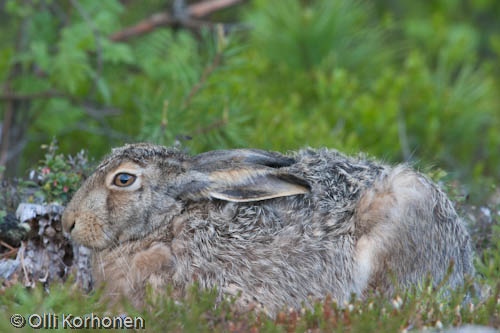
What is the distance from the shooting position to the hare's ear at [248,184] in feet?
13.6

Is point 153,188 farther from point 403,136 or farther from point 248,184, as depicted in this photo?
point 403,136

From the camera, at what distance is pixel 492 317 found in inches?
133

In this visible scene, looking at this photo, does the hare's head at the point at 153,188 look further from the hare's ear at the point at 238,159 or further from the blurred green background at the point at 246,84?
the blurred green background at the point at 246,84

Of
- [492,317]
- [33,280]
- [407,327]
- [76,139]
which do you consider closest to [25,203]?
[33,280]

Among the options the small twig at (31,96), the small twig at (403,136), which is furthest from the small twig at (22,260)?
the small twig at (403,136)

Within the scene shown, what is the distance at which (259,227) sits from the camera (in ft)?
13.9

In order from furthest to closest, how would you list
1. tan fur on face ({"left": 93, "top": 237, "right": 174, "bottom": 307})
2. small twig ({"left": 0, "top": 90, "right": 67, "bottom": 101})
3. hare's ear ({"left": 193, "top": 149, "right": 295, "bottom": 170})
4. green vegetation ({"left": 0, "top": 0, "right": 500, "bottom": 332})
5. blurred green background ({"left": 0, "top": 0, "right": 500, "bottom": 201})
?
1. small twig ({"left": 0, "top": 90, "right": 67, "bottom": 101})
2. blurred green background ({"left": 0, "top": 0, "right": 500, "bottom": 201})
3. green vegetation ({"left": 0, "top": 0, "right": 500, "bottom": 332})
4. hare's ear ({"left": 193, "top": 149, "right": 295, "bottom": 170})
5. tan fur on face ({"left": 93, "top": 237, "right": 174, "bottom": 307})

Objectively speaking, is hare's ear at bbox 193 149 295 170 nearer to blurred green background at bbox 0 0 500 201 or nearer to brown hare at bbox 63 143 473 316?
brown hare at bbox 63 143 473 316

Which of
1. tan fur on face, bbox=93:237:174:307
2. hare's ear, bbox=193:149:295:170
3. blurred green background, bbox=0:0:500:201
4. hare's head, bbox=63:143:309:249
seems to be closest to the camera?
tan fur on face, bbox=93:237:174:307

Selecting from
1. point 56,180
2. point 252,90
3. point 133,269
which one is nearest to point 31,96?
point 252,90

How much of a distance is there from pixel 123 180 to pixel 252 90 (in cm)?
417

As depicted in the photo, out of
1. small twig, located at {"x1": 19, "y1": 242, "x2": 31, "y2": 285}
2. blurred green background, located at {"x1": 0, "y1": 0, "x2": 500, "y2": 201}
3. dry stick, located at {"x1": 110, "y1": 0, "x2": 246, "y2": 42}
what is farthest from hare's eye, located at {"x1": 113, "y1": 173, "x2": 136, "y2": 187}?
dry stick, located at {"x1": 110, "y1": 0, "x2": 246, "y2": 42}

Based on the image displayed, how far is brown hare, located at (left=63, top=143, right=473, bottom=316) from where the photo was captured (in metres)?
4.11

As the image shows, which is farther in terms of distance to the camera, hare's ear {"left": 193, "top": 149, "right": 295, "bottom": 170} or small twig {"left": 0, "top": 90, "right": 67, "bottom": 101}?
small twig {"left": 0, "top": 90, "right": 67, "bottom": 101}
